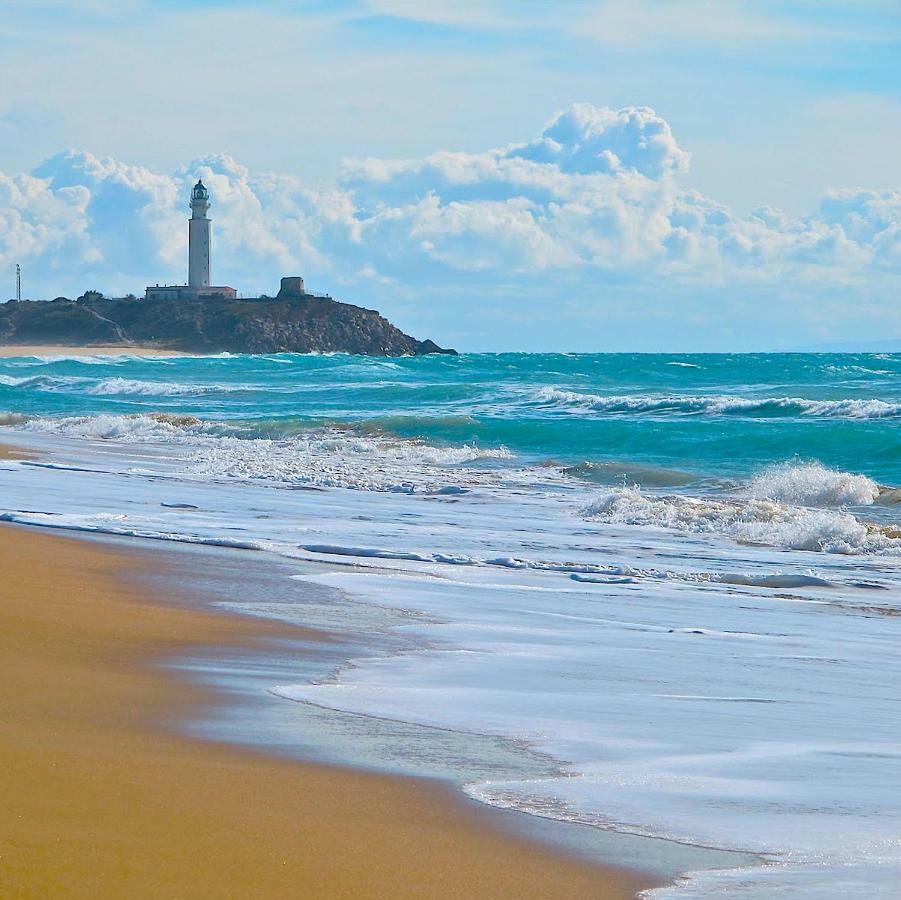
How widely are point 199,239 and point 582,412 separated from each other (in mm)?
85988

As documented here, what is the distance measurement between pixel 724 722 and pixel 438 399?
3447 centimetres

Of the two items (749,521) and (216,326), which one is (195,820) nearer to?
(749,521)

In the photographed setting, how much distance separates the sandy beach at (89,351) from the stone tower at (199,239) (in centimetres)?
1326

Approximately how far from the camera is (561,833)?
3322 millimetres

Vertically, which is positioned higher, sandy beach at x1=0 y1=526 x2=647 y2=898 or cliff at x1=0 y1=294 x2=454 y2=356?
cliff at x1=0 y1=294 x2=454 y2=356

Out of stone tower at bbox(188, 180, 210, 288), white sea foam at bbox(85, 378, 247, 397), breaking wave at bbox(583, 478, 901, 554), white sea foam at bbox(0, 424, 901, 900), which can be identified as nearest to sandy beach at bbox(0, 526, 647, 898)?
white sea foam at bbox(0, 424, 901, 900)

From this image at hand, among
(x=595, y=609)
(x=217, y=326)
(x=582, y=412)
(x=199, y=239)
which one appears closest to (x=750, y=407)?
(x=582, y=412)

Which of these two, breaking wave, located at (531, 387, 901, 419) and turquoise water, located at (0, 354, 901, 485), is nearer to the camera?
turquoise water, located at (0, 354, 901, 485)

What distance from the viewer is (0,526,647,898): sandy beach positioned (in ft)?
9.07

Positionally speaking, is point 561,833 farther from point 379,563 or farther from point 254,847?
point 379,563

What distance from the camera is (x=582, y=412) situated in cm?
3241

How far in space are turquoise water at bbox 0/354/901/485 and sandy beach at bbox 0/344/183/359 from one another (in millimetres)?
32171

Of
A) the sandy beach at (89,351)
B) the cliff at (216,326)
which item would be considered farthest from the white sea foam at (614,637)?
the cliff at (216,326)

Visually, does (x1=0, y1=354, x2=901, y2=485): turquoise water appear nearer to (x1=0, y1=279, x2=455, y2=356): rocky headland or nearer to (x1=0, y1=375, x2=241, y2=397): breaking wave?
(x1=0, y1=375, x2=241, y2=397): breaking wave
